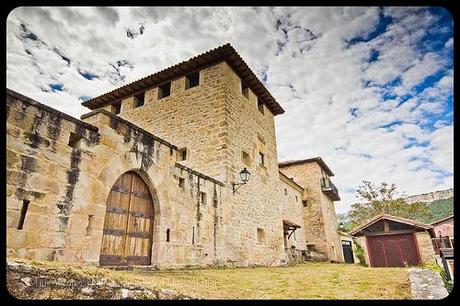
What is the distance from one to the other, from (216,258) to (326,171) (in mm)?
18706

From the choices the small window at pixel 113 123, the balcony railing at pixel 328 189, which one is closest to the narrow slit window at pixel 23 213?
the small window at pixel 113 123

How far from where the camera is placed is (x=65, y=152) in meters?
4.60

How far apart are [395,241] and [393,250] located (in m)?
0.44

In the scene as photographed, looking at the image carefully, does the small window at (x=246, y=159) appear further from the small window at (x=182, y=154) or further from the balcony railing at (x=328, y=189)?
the balcony railing at (x=328, y=189)

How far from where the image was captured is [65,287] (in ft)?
8.96

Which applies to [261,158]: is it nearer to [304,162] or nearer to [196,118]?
[196,118]

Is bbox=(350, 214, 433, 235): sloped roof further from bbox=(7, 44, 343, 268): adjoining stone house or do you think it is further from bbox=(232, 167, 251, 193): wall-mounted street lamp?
bbox=(232, 167, 251, 193): wall-mounted street lamp

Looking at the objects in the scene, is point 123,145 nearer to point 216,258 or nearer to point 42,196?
point 42,196

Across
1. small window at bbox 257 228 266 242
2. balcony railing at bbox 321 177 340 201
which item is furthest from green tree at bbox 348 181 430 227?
small window at bbox 257 228 266 242

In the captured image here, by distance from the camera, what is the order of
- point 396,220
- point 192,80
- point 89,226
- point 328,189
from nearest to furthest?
point 89,226 → point 192,80 → point 396,220 → point 328,189

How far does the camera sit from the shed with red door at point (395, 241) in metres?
13.0

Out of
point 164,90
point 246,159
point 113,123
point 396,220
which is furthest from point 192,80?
point 396,220

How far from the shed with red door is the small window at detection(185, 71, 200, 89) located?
35.3 ft
